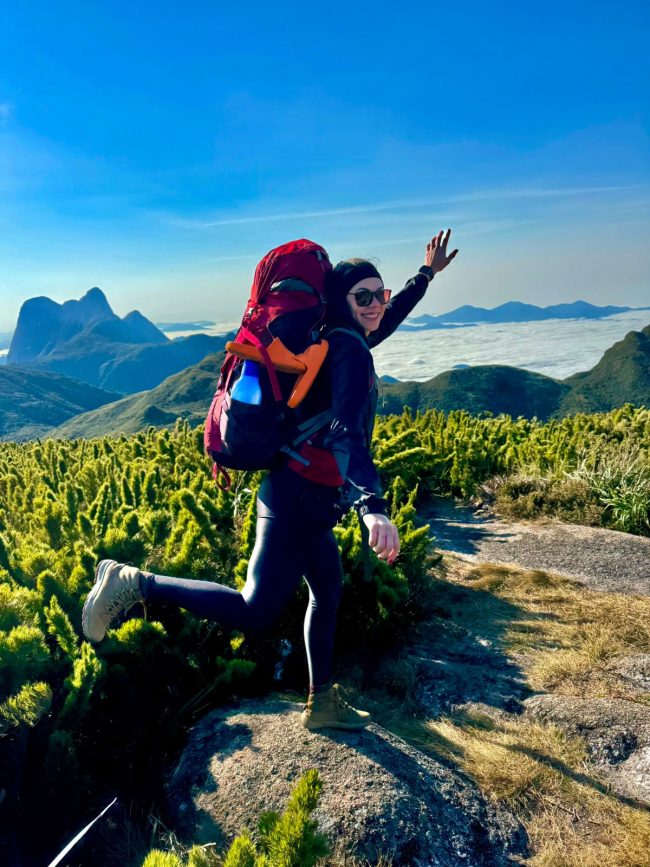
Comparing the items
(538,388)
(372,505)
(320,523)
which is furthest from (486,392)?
(372,505)

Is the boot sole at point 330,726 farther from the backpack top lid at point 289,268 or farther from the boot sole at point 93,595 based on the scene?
the backpack top lid at point 289,268

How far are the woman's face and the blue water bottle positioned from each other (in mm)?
528

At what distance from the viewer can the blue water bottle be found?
2234 millimetres

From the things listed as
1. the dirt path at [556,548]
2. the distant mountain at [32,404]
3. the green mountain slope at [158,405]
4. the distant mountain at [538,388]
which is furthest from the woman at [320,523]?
the distant mountain at [32,404]

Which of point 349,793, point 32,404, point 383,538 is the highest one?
point 383,538

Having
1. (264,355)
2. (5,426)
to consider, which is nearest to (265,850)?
(264,355)

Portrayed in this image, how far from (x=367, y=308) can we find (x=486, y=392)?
414 ft

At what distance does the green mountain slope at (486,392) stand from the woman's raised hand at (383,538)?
112m

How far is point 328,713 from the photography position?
2.60m

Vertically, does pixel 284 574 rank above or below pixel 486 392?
above

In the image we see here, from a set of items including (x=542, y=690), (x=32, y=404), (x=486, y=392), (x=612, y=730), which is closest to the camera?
(x=612, y=730)

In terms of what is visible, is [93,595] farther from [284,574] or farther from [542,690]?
[542,690]

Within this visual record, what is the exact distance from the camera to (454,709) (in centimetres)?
320

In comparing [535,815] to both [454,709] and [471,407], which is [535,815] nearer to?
[454,709]
